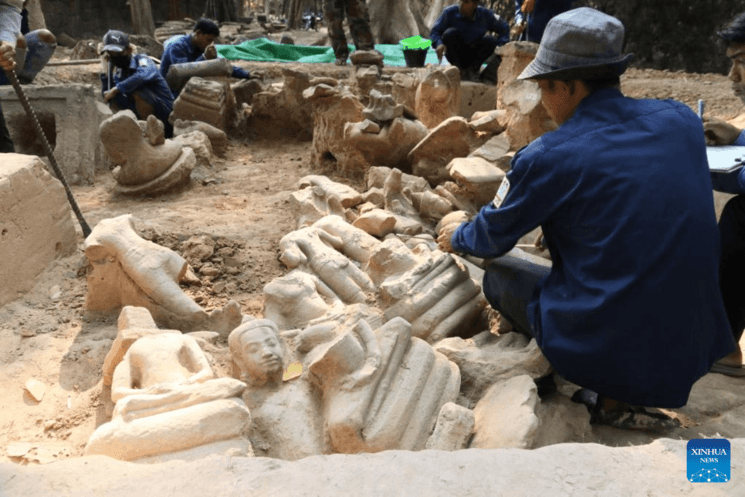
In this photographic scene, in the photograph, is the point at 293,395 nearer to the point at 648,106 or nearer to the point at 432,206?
the point at 648,106

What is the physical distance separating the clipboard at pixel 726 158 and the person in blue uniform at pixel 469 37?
17.3 feet

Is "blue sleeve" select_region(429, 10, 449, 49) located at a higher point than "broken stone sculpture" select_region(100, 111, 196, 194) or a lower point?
higher

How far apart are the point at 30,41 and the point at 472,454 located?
608 cm

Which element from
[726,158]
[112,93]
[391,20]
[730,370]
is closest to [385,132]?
[726,158]

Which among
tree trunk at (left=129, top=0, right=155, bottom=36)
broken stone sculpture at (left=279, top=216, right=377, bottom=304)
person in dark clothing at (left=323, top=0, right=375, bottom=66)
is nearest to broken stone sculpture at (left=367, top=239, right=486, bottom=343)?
broken stone sculpture at (left=279, top=216, right=377, bottom=304)

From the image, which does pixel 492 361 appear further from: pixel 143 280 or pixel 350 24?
pixel 350 24

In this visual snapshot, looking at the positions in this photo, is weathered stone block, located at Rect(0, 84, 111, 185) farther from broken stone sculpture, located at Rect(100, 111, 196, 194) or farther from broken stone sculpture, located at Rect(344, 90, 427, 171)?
broken stone sculpture, located at Rect(344, 90, 427, 171)

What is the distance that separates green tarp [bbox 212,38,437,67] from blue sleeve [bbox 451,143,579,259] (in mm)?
8360

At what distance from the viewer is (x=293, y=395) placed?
2301mm

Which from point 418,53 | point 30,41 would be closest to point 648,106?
point 30,41

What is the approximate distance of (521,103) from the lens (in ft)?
16.3

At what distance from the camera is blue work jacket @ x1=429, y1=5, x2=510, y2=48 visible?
7707 mm

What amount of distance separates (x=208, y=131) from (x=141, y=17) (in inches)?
397

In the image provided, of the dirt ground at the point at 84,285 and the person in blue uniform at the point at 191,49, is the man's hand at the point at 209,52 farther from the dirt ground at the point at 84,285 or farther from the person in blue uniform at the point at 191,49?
the dirt ground at the point at 84,285
